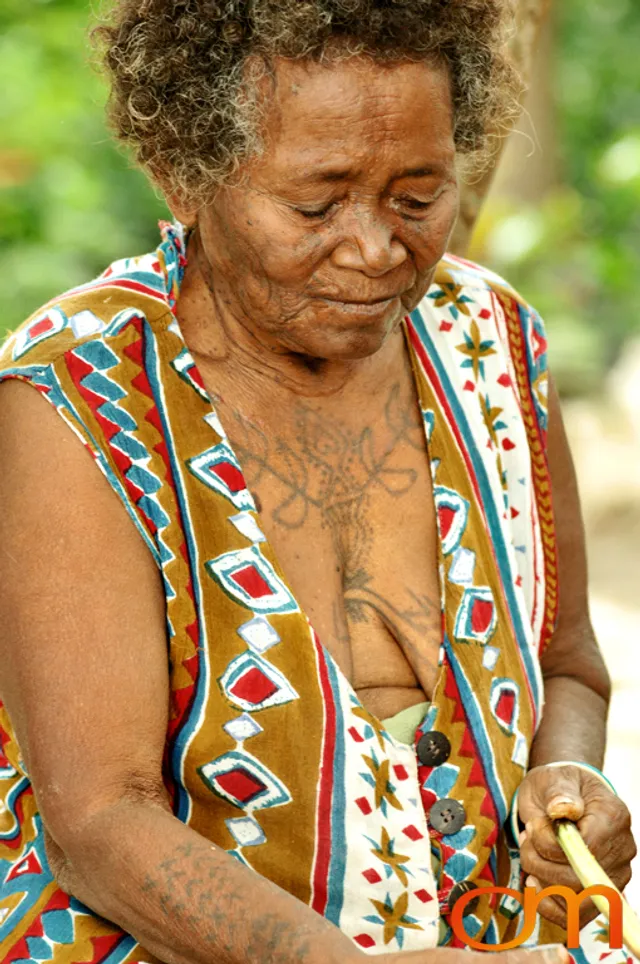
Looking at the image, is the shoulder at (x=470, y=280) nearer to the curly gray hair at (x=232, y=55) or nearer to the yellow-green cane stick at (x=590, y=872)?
Result: the curly gray hair at (x=232, y=55)

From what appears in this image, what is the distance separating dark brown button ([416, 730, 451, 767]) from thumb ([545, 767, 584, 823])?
173 mm

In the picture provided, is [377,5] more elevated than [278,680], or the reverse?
[377,5]

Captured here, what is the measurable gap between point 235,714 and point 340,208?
2.49 feet

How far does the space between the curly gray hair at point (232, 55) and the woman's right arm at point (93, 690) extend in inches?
18.2

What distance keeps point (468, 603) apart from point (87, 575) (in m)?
0.67

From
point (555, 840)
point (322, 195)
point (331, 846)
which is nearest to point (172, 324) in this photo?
point (322, 195)

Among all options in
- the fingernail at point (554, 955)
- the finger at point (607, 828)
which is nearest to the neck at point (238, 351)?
the finger at point (607, 828)

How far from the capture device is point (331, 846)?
81.2 inches

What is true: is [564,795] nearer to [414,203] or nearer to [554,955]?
[554,955]

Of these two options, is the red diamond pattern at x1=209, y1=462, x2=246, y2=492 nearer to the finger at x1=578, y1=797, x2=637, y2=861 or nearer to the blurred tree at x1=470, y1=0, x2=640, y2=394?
the finger at x1=578, y1=797, x2=637, y2=861

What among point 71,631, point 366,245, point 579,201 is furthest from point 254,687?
point 579,201

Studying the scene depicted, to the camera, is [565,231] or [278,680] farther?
[565,231]

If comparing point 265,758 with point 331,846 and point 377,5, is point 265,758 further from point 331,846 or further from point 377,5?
point 377,5

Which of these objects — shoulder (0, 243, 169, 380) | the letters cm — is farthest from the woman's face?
the letters cm
